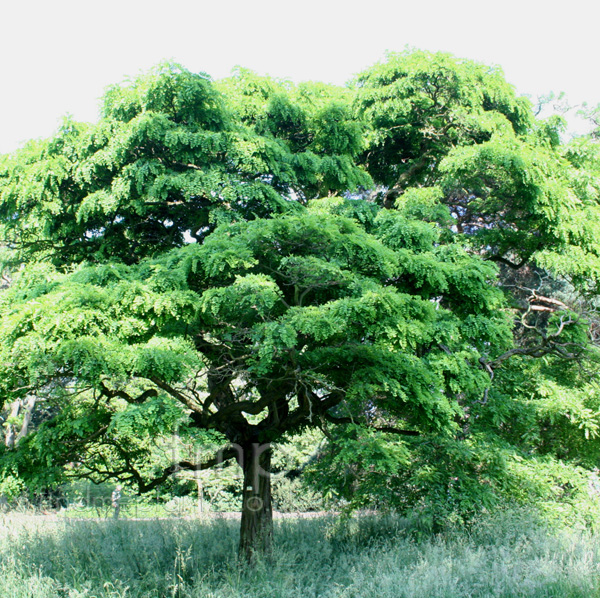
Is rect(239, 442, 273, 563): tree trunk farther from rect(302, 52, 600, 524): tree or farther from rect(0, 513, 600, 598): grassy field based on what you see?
rect(302, 52, 600, 524): tree

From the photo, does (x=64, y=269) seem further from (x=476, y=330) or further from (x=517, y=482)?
(x=517, y=482)

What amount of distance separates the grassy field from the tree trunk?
15.9 inches

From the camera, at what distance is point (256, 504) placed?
8758mm

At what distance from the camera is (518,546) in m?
7.09

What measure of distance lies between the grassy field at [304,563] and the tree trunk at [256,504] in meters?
0.40

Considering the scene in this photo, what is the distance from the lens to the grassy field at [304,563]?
18.9 feet

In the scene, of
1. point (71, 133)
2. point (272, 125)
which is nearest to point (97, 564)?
point (71, 133)

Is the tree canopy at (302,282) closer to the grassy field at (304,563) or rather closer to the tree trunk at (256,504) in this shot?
the tree trunk at (256,504)

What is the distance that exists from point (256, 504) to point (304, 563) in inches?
53.8

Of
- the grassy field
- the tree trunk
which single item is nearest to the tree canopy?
the tree trunk

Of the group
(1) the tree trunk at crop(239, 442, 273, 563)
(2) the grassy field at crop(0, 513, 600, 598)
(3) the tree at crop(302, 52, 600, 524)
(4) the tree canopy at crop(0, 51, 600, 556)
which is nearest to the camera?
(2) the grassy field at crop(0, 513, 600, 598)

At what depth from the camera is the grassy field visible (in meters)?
5.76

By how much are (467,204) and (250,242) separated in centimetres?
657

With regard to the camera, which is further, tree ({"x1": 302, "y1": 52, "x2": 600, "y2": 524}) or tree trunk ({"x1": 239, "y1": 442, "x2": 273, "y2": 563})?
tree ({"x1": 302, "y1": 52, "x2": 600, "y2": 524})
